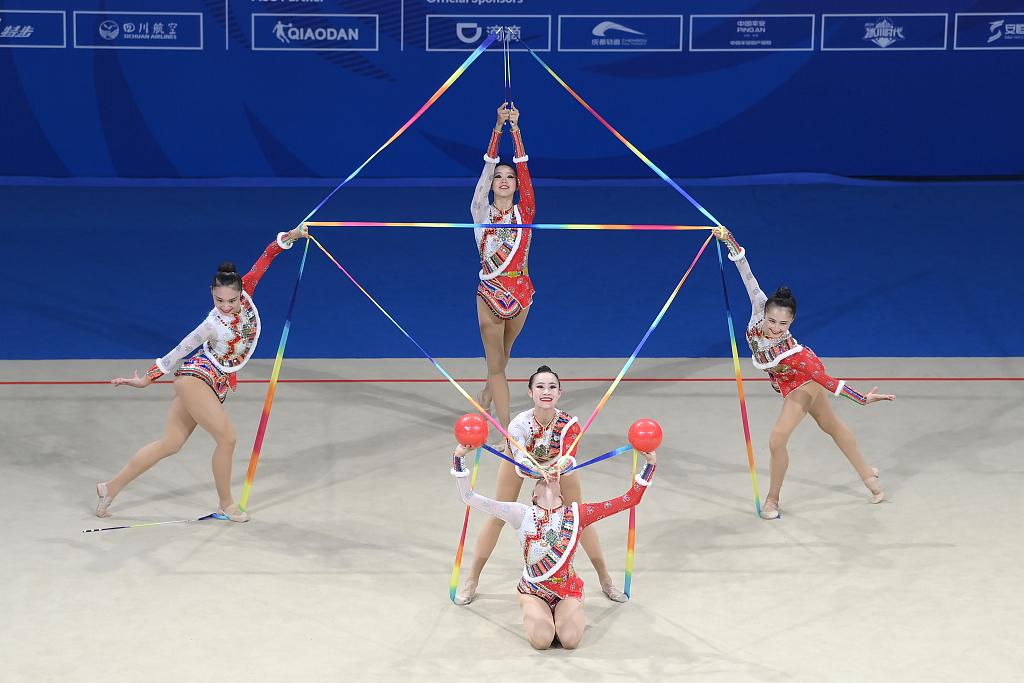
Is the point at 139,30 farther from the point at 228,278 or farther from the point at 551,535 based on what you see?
the point at 551,535

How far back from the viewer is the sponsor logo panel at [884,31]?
1302cm

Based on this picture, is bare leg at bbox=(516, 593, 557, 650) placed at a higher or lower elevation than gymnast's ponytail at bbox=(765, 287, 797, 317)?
lower

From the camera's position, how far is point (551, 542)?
4.53m

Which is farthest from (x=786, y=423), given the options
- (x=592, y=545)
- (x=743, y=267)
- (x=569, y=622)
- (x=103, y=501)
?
(x=103, y=501)

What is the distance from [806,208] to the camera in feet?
41.0

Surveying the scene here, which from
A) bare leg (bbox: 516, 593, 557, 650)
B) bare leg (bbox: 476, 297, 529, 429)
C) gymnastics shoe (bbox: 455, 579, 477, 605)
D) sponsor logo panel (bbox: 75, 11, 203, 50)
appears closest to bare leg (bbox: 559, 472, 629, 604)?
bare leg (bbox: 516, 593, 557, 650)

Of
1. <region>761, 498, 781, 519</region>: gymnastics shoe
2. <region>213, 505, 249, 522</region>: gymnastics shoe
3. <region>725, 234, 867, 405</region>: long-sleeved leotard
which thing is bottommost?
<region>213, 505, 249, 522</region>: gymnastics shoe

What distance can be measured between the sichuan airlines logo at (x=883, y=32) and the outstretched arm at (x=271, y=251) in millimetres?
9707

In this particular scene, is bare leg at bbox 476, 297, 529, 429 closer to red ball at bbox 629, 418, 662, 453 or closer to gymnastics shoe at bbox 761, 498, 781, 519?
gymnastics shoe at bbox 761, 498, 781, 519

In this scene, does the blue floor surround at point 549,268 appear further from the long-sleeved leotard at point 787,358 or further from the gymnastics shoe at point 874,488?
the long-sleeved leotard at point 787,358

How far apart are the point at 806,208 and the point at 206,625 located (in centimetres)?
961

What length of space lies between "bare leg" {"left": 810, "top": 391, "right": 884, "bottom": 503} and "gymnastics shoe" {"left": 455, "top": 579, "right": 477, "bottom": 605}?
6.96 feet

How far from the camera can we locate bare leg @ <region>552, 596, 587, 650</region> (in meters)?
4.43

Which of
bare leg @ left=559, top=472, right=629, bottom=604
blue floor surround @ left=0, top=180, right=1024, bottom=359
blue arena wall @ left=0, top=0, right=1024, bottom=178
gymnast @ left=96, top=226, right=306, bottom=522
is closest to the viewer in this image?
bare leg @ left=559, top=472, right=629, bottom=604
